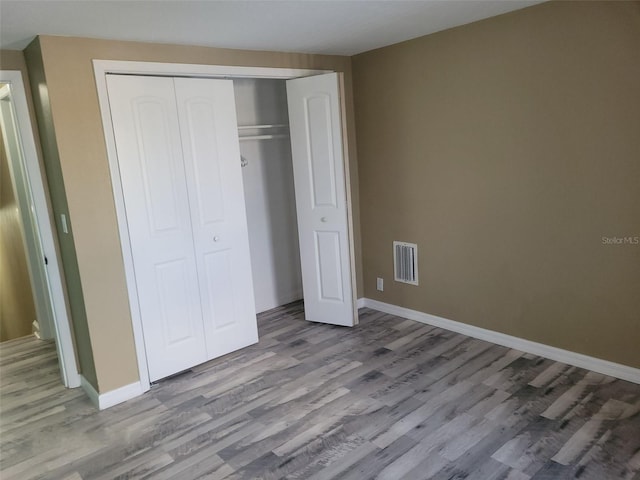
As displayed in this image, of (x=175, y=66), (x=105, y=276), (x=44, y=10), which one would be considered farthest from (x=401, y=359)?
(x=44, y=10)

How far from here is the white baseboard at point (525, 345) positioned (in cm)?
297

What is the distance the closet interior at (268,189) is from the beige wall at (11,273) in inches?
93.8

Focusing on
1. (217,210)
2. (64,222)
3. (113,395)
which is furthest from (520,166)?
(113,395)

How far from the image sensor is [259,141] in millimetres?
4441

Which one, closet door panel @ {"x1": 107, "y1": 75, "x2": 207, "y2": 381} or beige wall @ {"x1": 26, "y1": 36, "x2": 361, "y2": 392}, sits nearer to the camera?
beige wall @ {"x1": 26, "y1": 36, "x2": 361, "y2": 392}

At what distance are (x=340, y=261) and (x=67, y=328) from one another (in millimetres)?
2152

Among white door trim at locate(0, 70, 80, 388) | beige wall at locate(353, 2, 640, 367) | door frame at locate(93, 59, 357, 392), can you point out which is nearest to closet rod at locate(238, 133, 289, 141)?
door frame at locate(93, 59, 357, 392)

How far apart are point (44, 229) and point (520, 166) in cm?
328

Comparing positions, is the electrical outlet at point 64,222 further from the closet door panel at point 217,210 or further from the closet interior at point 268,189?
the closet interior at point 268,189

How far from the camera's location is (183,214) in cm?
338

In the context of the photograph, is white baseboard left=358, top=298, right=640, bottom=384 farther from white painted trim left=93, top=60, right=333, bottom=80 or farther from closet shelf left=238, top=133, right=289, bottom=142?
white painted trim left=93, top=60, right=333, bottom=80

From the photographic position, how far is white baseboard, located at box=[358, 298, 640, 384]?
9.74 feet

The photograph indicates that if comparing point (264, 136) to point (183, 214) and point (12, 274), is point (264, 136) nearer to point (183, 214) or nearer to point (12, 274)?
point (183, 214)

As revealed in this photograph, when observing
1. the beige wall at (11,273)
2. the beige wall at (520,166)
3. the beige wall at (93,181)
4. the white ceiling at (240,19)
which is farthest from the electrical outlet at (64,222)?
the beige wall at (520,166)
